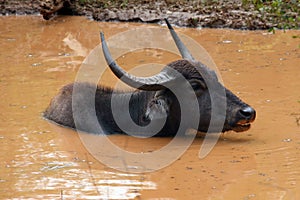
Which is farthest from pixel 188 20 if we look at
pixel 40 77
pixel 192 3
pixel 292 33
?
pixel 40 77

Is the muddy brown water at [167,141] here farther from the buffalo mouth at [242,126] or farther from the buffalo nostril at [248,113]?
the buffalo nostril at [248,113]

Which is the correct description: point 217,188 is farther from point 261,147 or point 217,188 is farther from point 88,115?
point 88,115

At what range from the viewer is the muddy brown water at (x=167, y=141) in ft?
16.7

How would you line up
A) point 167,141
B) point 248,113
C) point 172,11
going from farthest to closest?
point 172,11 → point 167,141 → point 248,113

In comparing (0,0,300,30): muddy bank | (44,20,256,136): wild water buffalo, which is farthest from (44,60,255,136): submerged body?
(0,0,300,30): muddy bank

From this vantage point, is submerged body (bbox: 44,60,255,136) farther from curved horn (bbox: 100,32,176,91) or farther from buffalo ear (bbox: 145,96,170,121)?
curved horn (bbox: 100,32,176,91)

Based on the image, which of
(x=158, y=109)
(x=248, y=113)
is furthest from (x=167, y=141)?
(x=248, y=113)

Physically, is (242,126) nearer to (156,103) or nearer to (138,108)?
(156,103)

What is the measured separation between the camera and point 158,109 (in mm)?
6445

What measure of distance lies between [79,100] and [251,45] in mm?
4345

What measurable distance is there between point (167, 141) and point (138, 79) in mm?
701

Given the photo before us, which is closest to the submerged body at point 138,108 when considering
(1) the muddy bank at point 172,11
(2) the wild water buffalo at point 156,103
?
(2) the wild water buffalo at point 156,103

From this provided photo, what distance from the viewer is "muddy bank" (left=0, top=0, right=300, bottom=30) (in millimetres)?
11656

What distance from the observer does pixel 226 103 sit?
6.36 m
